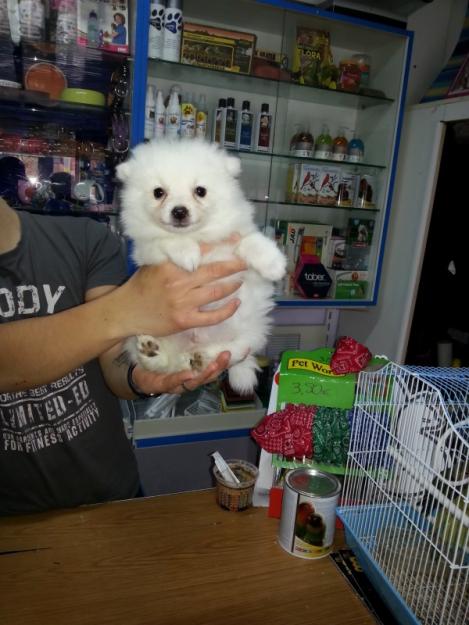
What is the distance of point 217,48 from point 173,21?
0.90ft

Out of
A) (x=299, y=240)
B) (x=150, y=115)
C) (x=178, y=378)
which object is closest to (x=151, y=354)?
(x=178, y=378)

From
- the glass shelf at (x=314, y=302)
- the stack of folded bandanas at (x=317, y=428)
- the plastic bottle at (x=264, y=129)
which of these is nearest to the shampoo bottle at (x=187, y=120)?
the plastic bottle at (x=264, y=129)

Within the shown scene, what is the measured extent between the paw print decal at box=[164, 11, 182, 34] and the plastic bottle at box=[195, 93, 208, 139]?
0.34 meters

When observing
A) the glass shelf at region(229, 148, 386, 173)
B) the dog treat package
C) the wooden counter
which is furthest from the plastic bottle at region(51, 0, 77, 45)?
the wooden counter

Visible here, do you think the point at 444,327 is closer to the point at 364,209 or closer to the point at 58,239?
the point at 364,209

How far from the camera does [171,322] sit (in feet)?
3.23

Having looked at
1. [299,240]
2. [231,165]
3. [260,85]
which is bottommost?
[299,240]

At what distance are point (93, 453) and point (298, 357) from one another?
60 centimetres

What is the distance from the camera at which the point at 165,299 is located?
0.97 m

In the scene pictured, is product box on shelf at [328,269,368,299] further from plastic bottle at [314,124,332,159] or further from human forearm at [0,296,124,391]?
human forearm at [0,296,124,391]

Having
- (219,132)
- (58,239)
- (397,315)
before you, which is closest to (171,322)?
(58,239)

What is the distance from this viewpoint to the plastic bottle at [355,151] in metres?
2.46

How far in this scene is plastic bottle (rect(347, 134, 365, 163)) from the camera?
2.46m

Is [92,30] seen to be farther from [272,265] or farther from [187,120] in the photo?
[272,265]
